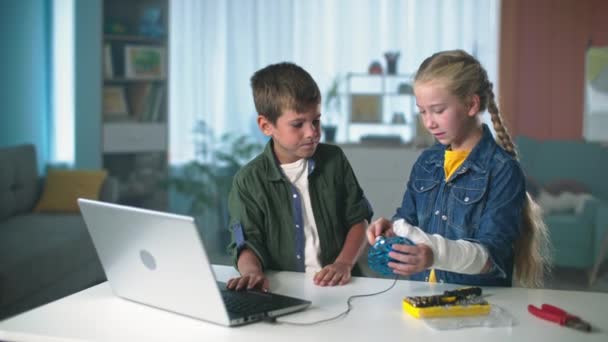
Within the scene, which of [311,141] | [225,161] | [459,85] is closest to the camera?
[459,85]

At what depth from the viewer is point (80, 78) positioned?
4848 millimetres

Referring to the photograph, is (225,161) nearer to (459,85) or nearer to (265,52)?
(265,52)

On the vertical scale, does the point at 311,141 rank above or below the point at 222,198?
above

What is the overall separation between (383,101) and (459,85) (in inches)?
135

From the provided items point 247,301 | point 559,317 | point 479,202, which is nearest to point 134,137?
point 479,202

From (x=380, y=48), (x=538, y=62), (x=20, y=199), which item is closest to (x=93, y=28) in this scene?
(x=20, y=199)

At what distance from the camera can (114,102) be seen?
503cm

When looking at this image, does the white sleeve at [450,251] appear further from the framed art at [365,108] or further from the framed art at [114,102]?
the framed art at [114,102]

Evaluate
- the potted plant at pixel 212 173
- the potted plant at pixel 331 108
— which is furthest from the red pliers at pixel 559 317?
the potted plant at pixel 212 173

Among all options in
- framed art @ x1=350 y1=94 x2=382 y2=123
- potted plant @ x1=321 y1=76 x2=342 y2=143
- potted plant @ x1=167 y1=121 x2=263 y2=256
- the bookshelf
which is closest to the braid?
potted plant @ x1=321 y1=76 x2=342 y2=143

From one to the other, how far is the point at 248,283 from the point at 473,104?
0.63 meters

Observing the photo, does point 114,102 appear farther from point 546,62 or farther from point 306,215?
point 306,215

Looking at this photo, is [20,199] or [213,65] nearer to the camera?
[20,199]

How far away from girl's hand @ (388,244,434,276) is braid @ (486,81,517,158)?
488 millimetres
